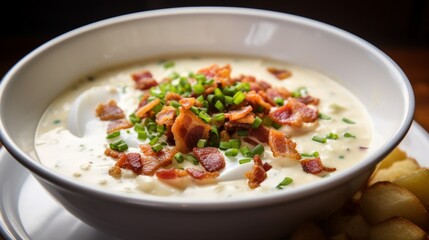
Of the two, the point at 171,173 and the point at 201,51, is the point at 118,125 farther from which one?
the point at 201,51

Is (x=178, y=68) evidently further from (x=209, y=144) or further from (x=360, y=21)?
(x=360, y=21)

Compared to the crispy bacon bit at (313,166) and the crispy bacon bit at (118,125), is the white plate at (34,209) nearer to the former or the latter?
the crispy bacon bit at (118,125)

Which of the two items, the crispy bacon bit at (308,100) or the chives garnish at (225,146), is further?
the crispy bacon bit at (308,100)

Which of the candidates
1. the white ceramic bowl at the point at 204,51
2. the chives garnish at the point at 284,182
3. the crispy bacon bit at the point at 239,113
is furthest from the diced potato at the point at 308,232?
the crispy bacon bit at the point at 239,113

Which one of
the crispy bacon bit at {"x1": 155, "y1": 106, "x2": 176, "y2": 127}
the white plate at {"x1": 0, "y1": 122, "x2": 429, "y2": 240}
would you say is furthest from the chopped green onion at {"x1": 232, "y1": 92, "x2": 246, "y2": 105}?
the white plate at {"x1": 0, "y1": 122, "x2": 429, "y2": 240}

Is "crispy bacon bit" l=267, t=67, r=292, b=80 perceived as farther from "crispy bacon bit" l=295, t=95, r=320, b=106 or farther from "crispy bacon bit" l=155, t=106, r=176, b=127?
"crispy bacon bit" l=155, t=106, r=176, b=127

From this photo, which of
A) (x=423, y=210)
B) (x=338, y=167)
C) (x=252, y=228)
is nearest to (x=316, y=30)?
(x=338, y=167)

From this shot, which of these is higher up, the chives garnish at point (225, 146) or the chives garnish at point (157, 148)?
the chives garnish at point (157, 148)
